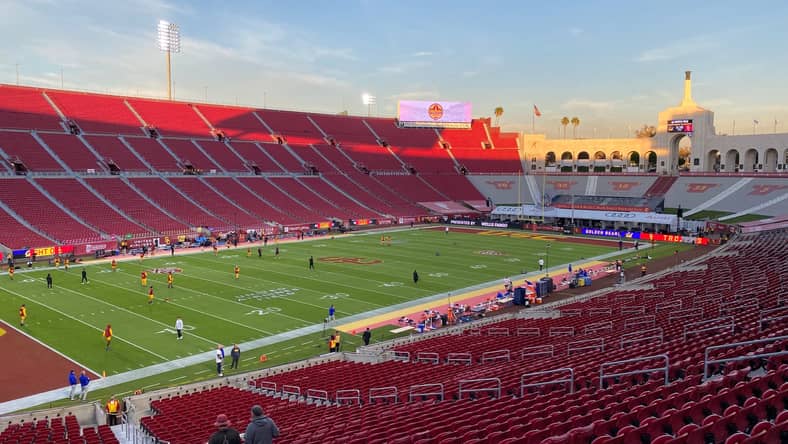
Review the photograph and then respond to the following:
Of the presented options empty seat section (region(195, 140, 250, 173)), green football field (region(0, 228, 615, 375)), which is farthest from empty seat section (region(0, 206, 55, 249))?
empty seat section (region(195, 140, 250, 173))

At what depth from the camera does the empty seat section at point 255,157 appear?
74125mm

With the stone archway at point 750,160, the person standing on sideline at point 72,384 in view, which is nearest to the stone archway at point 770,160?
the stone archway at point 750,160

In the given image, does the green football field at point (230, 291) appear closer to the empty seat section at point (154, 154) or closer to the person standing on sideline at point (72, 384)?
the person standing on sideline at point (72, 384)

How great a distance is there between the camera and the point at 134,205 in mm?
55406

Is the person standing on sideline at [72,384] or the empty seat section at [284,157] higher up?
the empty seat section at [284,157]

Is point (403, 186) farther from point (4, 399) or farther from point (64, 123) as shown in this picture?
point (4, 399)

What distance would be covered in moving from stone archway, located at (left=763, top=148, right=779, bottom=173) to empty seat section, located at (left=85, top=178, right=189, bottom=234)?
232 feet

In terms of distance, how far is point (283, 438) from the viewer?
398 inches

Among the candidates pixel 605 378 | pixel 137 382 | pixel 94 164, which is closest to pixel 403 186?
pixel 94 164

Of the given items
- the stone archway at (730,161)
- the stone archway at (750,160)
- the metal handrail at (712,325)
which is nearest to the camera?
the metal handrail at (712,325)

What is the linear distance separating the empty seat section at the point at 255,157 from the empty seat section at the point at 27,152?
22391 mm

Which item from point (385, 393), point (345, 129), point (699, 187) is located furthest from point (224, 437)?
point (345, 129)

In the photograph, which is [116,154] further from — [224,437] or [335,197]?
[224,437]

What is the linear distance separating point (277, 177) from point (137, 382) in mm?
55954
